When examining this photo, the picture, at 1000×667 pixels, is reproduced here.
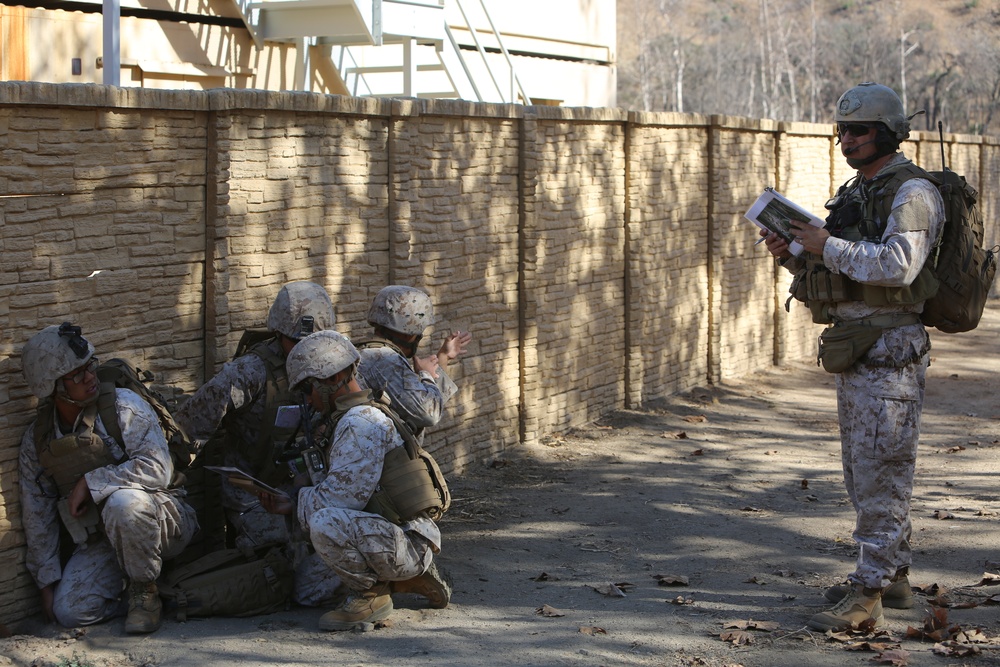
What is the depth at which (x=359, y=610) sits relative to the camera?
4.88m

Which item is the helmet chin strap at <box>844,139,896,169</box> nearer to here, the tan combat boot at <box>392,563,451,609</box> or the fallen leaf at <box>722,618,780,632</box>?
the fallen leaf at <box>722,618,780,632</box>

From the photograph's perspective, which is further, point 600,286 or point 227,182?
point 600,286

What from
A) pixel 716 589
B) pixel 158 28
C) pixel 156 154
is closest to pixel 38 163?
pixel 156 154

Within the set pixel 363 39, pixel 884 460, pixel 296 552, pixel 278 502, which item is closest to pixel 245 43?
pixel 363 39

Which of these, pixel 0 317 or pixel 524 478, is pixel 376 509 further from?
pixel 524 478

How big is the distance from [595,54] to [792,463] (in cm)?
1106

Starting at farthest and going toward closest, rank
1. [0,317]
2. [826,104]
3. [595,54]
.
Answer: [826,104]
[595,54]
[0,317]

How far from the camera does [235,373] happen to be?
537 centimetres

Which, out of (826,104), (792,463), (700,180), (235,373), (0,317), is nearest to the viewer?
(0,317)

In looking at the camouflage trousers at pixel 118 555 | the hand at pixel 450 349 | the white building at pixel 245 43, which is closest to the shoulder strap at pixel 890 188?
the hand at pixel 450 349

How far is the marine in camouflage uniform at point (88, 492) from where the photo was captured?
472 cm

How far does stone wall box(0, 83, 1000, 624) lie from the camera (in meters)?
4.99

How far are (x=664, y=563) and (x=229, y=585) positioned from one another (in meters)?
2.23

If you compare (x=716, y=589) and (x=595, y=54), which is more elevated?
(x=595, y=54)
